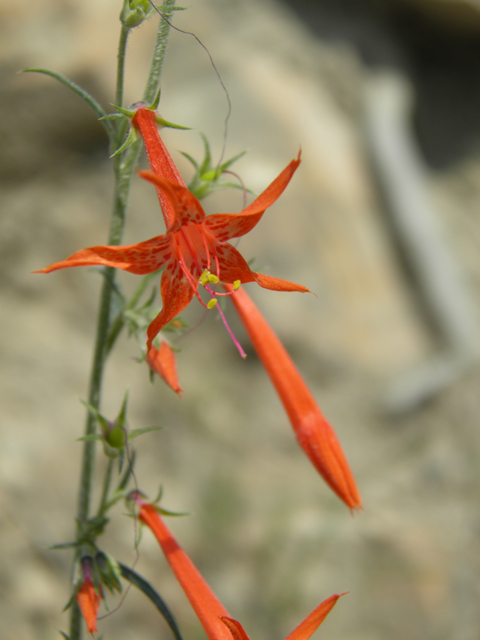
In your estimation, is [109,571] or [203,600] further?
[109,571]

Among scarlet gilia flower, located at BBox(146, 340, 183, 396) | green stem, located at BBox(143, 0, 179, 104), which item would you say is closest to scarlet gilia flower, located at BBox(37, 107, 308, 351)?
green stem, located at BBox(143, 0, 179, 104)

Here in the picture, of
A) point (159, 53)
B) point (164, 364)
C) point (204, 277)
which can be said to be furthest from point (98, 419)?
point (159, 53)

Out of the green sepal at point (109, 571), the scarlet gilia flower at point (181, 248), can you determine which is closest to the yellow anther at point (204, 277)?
the scarlet gilia flower at point (181, 248)

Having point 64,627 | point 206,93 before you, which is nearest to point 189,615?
point 64,627

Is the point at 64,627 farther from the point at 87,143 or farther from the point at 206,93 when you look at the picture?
the point at 206,93

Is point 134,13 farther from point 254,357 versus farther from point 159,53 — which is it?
point 254,357
